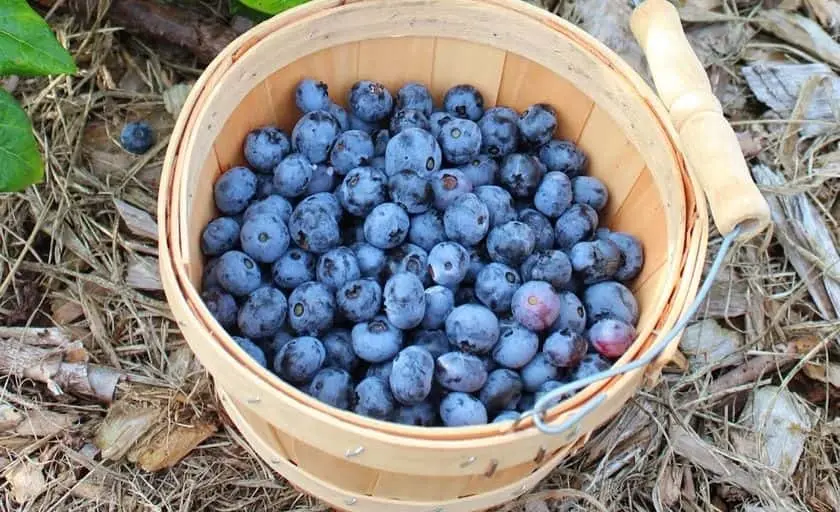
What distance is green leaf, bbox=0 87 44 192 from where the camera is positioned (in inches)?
73.0

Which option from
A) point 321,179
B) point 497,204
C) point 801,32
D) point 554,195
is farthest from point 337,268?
point 801,32

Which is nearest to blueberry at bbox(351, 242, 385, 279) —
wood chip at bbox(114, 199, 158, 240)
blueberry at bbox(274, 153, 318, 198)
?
blueberry at bbox(274, 153, 318, 198)

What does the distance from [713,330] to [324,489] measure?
1172 millimetres

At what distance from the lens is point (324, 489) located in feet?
6.09

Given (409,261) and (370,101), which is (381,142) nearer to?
(370,101)

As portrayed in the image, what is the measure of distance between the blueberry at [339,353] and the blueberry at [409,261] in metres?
0.18

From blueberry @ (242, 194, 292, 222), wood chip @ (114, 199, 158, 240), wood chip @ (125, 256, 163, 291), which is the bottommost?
wood chip @ (125, 256, 163, 291)

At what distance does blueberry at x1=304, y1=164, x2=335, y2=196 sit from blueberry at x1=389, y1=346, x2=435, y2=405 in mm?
512

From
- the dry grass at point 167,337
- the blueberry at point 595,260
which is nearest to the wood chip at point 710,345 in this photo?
the dry grass at point 167,337

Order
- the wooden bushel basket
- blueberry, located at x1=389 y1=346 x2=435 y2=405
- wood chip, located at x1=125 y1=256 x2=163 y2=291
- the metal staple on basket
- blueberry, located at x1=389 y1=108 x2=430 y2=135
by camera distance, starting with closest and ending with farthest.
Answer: the metal staple on basket, the wooden bushel basket, blueberry, located at x1=389 y1=346 x2=435 y2=405, blueberry, located at x1=389 y1=108 x2=430 y2=135, wood chip, located at x1=125 y1=256 x2=163 y2=291

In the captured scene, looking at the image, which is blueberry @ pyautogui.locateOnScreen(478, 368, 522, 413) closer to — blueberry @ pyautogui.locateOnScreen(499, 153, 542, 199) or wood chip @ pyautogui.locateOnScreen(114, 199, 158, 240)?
blueberry @ pyautogui.locateOnScreen(499, 153, 542, 199)

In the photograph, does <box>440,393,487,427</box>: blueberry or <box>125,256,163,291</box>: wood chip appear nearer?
<box>440,393,487,427</box>: blueberry

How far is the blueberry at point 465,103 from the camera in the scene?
216 centimetres

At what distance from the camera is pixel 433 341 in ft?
5.97
